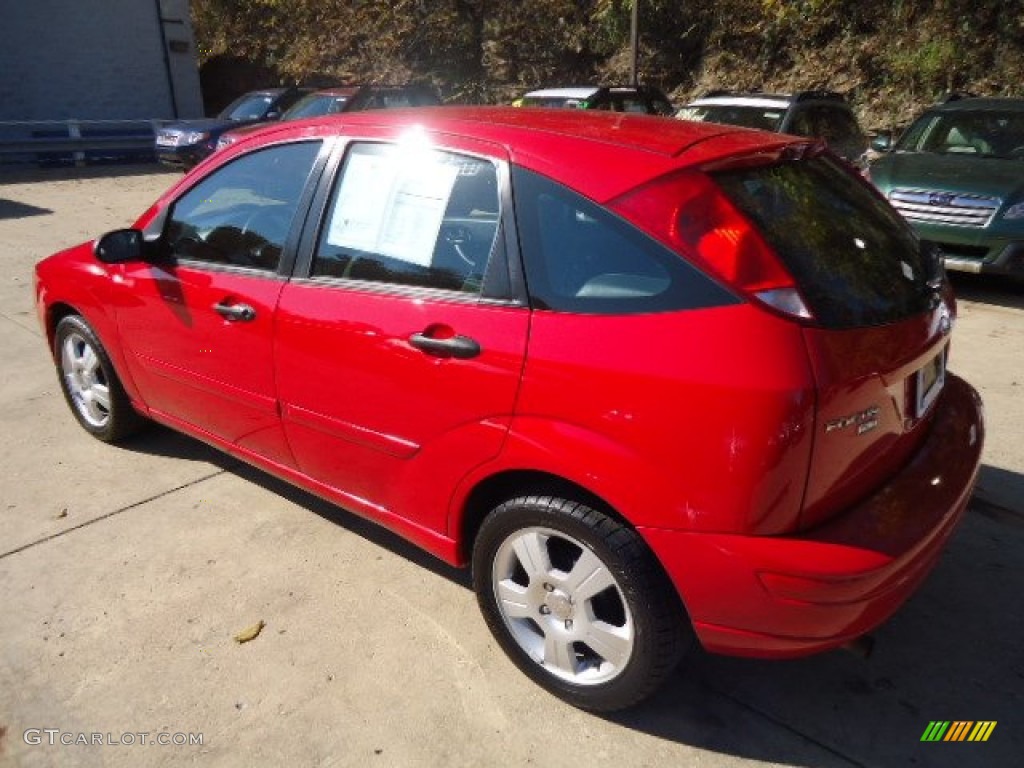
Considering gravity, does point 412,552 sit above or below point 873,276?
below

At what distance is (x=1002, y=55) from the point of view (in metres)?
14.0

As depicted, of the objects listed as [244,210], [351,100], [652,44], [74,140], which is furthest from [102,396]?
[652,44]

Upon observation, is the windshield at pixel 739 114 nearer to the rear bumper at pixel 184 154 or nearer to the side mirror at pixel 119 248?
the side mirror at pixel 119 248

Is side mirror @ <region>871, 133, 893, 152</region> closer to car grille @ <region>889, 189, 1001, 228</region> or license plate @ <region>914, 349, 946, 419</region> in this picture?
car grille @ <region>889, 189, 1001, 228</region>

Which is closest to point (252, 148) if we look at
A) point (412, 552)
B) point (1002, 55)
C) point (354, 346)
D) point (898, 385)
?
point (354, 346)

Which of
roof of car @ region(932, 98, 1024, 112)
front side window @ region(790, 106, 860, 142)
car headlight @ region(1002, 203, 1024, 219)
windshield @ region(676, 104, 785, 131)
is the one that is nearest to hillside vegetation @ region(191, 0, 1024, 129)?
front side window @ region(790, 106, 860, 142)

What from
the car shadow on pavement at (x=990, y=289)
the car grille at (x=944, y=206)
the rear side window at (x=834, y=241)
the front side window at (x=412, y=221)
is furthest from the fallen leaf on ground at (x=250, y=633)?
the car shadow on pavement at (x=990, y=289)

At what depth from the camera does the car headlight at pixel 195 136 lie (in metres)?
14.0

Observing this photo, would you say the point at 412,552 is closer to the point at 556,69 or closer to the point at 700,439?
the point at 700,439

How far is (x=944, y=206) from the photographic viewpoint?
654 centimetres

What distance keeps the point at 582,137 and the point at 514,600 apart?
138 centimetres

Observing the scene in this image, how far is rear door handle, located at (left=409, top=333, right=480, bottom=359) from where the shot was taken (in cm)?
224

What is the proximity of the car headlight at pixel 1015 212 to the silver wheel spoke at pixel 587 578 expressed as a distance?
5671 millimetres

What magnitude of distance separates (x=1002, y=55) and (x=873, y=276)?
593 inches
